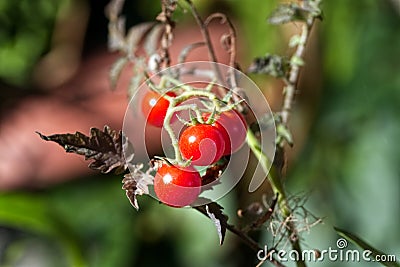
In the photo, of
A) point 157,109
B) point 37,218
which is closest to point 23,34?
point 37,218

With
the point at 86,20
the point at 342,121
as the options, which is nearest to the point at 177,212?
the point at 342,121

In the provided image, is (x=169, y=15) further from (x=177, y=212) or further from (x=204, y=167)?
(x=177, y=212)

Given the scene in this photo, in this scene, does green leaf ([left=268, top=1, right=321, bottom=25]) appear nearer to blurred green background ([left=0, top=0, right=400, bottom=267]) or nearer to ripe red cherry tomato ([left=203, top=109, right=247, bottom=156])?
ripe red cherry tomato ([left=203, top=109, right=247, bottom=156])

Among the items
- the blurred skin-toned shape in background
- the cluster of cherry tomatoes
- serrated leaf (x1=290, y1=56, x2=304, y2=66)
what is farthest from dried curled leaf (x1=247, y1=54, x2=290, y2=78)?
the blurred skin-toned shape in background

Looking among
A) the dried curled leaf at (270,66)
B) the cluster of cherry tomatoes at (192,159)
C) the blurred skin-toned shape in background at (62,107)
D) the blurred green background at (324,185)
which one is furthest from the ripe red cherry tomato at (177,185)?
the blurred skin-toned shape in background at (62,107)

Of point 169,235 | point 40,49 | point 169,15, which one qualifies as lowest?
point 169,235

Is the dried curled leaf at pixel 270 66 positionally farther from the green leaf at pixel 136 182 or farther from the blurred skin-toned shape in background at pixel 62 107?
the blurred skin-toned shape in background at pixel 62 107
